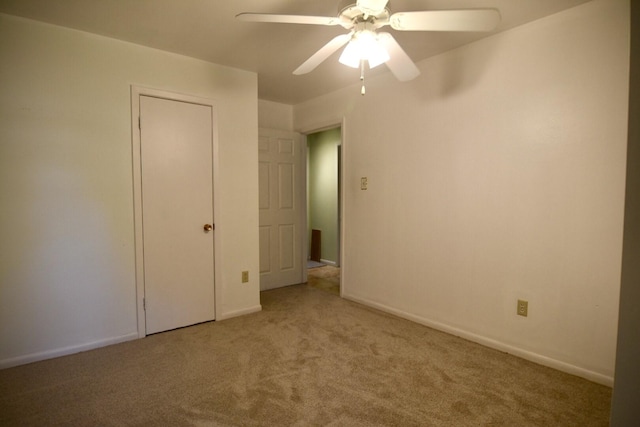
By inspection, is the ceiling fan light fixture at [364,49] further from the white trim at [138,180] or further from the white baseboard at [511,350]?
the white baseboard at [511,350]

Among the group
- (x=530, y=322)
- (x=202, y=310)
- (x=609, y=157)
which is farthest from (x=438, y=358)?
(x=202, y=310)

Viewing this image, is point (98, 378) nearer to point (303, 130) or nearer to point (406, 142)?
point (406, 142)

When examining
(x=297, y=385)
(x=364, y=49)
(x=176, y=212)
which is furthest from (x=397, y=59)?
(x=176, y=212)

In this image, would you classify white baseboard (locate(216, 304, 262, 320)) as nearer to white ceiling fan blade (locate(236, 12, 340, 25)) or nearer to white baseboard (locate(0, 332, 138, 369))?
white baseboard (locate(0, 332, 138, 369))

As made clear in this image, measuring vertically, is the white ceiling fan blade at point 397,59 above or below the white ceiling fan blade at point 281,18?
below

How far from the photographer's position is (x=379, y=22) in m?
1.69

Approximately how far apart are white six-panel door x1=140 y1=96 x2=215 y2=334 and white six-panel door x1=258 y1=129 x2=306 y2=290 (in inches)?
44.0

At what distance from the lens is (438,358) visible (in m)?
2.38

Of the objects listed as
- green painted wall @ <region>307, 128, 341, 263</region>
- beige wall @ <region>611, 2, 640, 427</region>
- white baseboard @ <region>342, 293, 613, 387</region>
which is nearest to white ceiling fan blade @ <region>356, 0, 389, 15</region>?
beige wall @ <region>611, 2, 640, 427</region>

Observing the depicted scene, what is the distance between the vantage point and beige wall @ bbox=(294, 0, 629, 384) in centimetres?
205

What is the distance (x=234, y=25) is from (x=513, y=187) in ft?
7.45

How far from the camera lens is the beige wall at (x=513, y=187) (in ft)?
6.72

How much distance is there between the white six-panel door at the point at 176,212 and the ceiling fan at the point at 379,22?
1472mm

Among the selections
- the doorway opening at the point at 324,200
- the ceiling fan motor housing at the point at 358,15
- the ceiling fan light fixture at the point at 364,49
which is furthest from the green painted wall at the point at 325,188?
the ceiling fan motor housing at the point at 358,15
